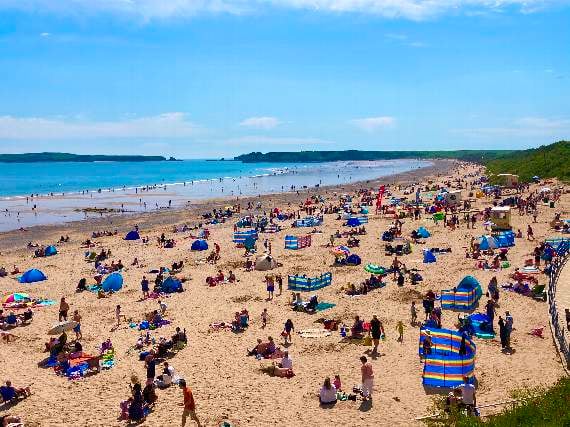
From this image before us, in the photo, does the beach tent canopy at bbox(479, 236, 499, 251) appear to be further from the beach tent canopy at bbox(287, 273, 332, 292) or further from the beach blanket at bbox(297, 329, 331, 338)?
the beach blanket at bbox(297, 329, 331, 338)

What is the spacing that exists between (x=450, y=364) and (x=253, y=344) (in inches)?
239

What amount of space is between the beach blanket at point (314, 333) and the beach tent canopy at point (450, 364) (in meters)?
3.67

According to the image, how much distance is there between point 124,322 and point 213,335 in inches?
149

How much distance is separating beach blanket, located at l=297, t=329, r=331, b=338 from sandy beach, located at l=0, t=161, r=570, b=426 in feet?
0.96

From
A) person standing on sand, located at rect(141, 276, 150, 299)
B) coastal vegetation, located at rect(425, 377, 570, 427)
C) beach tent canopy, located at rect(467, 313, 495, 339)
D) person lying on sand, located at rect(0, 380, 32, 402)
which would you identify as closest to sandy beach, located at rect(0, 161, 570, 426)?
person lying on sand, located at rect(0, 380, 32, 402)

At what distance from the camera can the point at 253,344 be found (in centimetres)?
1633

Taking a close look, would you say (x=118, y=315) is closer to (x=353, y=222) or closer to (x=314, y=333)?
(x=314, y=333)

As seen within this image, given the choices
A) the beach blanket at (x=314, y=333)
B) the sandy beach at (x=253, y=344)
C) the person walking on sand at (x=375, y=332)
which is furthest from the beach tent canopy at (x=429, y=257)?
the person walking on sand at (x=375, y=332)

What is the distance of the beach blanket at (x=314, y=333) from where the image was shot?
16656mm

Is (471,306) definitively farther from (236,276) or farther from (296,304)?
(236,276)

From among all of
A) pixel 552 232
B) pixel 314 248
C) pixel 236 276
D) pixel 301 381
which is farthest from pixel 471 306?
pixel 552 232

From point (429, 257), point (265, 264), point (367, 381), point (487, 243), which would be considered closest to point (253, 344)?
point (367, 381)

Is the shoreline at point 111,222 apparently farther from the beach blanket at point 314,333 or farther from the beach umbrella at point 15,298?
the beach blanket at point 314,333

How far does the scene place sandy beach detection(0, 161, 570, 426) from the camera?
39.8 ft
